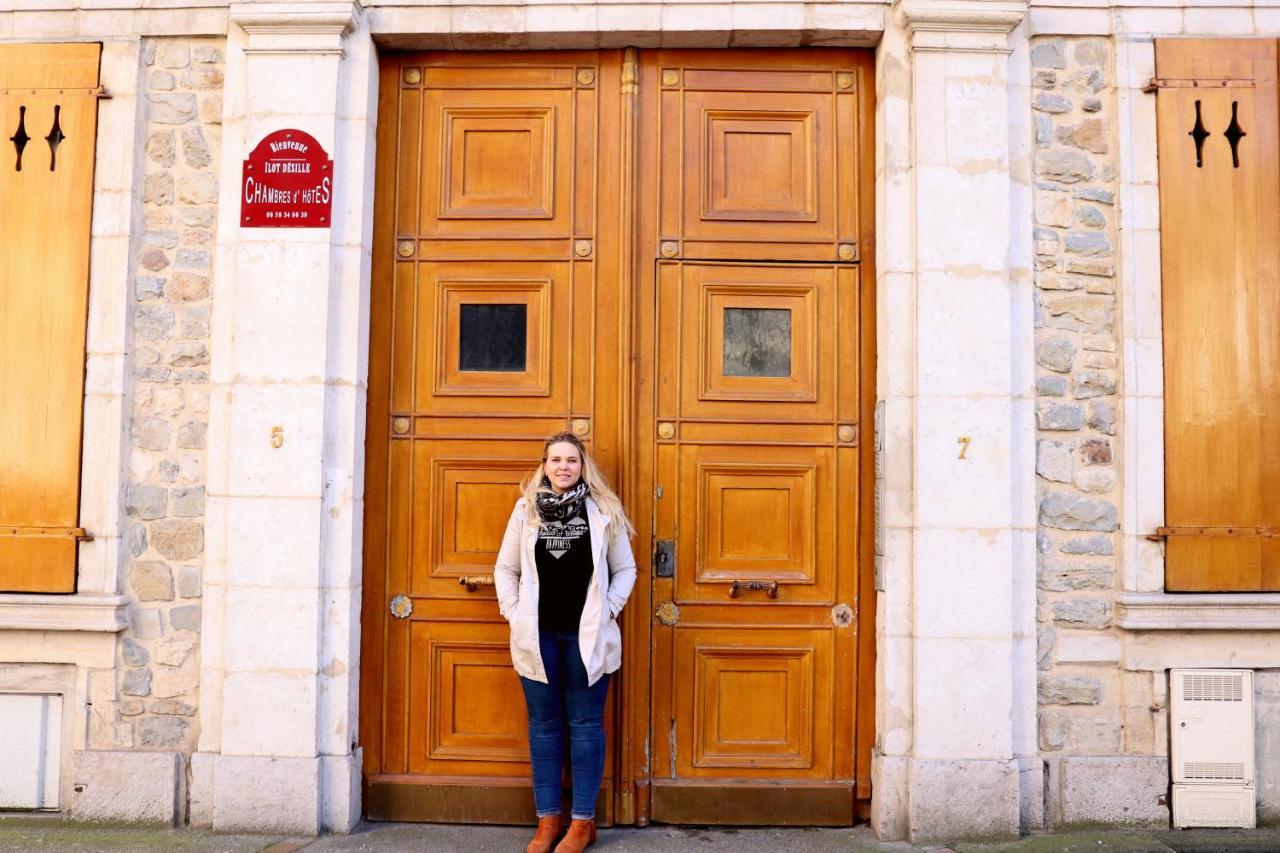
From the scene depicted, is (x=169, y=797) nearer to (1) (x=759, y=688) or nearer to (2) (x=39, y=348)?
(2) (x=39, y=348)

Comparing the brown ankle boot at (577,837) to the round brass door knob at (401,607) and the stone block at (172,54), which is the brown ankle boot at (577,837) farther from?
the stone block at (172,54)

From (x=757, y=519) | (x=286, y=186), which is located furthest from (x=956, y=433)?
(x=286, y=186)

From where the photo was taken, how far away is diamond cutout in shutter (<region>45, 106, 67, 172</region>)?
488cm

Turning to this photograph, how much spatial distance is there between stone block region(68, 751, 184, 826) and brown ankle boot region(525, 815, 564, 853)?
1608mm

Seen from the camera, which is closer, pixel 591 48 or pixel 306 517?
pixel 306 517

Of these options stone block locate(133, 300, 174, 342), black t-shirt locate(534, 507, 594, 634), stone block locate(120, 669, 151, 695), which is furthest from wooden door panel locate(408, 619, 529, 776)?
stone block locate(133, 300, 174, 342)

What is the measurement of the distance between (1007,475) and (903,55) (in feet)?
6.33

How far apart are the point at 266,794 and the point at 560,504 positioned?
181 centimetres

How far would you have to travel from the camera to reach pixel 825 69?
504 centimetres

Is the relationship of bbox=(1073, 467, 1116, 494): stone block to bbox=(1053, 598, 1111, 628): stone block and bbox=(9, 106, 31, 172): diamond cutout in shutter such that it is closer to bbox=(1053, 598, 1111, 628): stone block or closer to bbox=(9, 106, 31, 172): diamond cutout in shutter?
bbox=(1053, 598, 1111, 628): stone block

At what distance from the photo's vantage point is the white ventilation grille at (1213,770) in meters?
4.62

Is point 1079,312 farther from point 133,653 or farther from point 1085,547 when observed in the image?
point 133,653

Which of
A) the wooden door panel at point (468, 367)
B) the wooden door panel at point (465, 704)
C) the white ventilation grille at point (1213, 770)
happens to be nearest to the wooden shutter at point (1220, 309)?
the white ventilation grille at point (1213, 770)

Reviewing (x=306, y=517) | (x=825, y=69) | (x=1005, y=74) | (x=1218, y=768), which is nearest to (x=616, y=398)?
(x=306, y=517)
